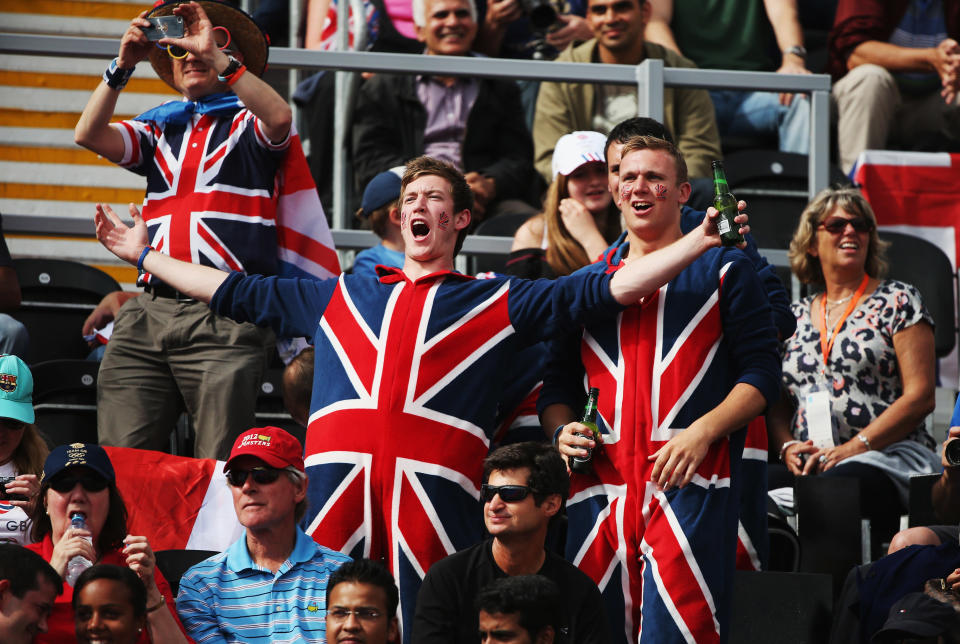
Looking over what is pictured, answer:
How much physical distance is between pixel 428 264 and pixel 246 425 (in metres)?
1.34

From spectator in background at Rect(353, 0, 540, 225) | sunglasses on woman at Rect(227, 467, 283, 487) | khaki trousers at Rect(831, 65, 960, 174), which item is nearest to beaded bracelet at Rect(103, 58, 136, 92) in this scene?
sunglasses on woman at Rect(227, 467, 283, 487)

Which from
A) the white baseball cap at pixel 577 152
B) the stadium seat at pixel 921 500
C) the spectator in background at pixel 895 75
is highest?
the spectator in background at pixel 895 75

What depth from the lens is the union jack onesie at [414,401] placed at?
4508 mm

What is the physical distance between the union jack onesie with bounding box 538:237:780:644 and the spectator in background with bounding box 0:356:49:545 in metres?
1.97

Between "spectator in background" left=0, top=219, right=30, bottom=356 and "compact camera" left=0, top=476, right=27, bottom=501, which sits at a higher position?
"spectator in background" left=0, top=219, right=30, bottom=356

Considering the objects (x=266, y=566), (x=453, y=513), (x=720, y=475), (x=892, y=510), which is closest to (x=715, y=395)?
(x=720, y=475)

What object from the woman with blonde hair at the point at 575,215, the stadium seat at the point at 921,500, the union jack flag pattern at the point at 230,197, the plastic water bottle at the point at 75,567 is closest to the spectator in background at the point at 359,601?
the plastic water bottle at the point at 75,567

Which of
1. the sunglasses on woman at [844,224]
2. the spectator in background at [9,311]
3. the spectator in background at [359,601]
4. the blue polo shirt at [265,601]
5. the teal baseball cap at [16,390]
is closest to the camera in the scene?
the spectator in background at [359,601]

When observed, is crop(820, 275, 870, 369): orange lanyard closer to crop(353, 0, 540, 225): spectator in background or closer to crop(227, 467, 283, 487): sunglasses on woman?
crop(353, 0, 540, 225): spectator in background

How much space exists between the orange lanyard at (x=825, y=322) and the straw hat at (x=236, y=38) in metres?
2.63

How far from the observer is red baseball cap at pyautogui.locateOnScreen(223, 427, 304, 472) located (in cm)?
470

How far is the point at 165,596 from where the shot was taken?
4.51 metres

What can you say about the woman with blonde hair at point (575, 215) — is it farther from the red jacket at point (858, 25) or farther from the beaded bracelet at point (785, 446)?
the red jacket at point (858, 25)

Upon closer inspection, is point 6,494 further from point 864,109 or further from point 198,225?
point 864,109
